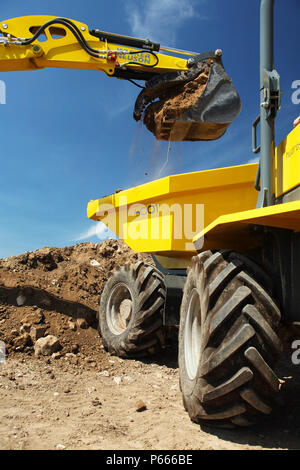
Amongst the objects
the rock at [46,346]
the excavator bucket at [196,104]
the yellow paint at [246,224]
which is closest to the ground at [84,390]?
the rock at [46,346]

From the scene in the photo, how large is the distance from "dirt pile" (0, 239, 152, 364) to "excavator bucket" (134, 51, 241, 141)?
334cm

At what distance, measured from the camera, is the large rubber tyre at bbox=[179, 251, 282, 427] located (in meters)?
2.54

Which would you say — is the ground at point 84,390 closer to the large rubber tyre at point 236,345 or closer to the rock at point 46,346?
the rock at point 46,346

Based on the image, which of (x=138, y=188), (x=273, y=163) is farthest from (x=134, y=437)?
(x=138, y=188)

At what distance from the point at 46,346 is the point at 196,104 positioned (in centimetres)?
389

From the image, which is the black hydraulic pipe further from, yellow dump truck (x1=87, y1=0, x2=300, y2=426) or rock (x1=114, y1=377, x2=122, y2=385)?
rock (x1=114, y1=377, x2=122, y2=385)

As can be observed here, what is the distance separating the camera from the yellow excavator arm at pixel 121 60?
5586 millimetres

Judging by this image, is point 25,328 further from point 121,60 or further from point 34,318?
point 121,60

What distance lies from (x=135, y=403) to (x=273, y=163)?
2.46 meters

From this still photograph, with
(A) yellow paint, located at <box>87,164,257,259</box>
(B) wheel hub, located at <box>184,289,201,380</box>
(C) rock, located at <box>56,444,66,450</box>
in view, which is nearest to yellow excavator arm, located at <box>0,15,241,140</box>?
(A) yellow paint, located at <box>87,164,257,259</box>

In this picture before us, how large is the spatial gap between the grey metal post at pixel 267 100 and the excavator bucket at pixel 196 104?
2091 mm

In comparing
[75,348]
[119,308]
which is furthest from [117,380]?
[119,308]

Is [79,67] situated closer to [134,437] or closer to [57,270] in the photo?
[57,270]

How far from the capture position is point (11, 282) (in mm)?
7949
